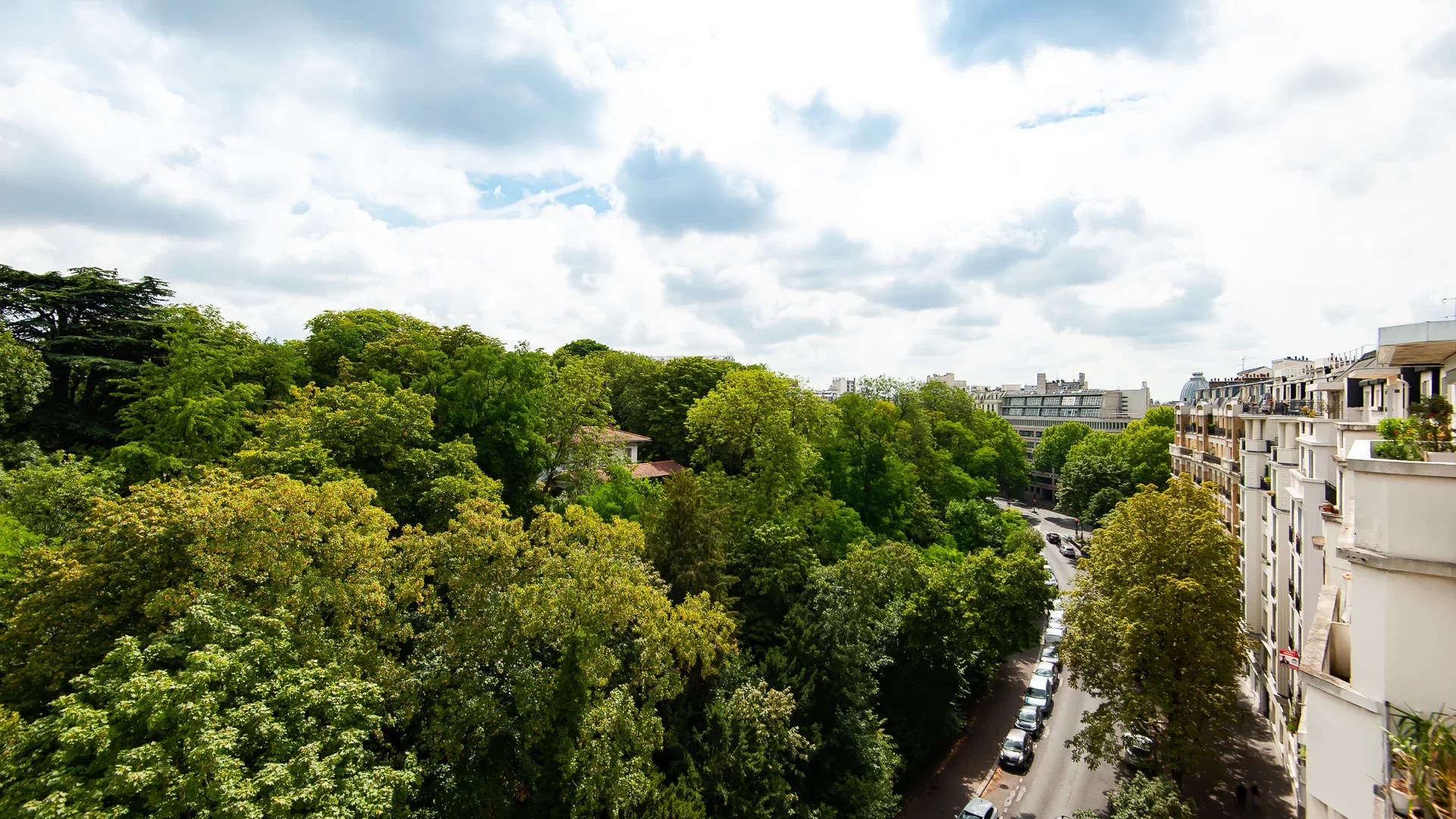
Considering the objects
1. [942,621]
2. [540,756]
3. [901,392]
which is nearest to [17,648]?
[540,756]

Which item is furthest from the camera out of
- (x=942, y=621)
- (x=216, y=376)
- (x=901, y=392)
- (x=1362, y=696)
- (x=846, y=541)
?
(x=901, y=392)

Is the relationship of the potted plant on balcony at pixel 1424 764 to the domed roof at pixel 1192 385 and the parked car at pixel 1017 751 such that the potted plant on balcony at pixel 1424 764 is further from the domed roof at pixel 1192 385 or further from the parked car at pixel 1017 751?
the domed roof at pixel 1192 385

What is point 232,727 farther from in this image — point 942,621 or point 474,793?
point 942,621

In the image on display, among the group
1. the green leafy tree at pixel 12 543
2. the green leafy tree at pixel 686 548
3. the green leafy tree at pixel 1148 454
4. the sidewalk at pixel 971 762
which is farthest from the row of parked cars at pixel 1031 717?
the green leafy tree at pixel 12 543

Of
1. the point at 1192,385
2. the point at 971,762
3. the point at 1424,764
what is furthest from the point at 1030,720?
the point at 1192,385

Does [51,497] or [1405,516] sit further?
[51,497]

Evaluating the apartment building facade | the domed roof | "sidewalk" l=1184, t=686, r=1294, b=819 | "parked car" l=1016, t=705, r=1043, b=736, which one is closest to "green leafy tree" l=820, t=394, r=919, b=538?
"parked car" l=1016, t=705, r=1043, b=736

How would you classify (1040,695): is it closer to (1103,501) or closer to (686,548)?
(686,548)
